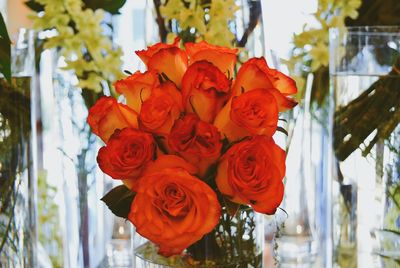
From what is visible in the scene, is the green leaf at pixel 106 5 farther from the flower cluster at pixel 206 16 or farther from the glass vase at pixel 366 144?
the glass vase at pixel 366 144

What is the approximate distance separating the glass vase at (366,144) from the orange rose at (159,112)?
28 cm

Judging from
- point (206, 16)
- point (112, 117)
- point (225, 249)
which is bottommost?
point (225, 249)

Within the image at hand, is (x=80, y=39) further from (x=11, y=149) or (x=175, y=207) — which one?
(x=175, y=207)

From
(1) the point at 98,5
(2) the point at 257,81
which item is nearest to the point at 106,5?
(1) the point at 98,5

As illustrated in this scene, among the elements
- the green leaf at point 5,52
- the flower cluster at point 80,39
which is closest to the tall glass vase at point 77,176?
the flower cluster at point 80,39

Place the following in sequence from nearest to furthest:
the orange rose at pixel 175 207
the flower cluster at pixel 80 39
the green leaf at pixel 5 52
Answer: the orange rose at pixel 175 207, the green leaf at pixel 5 52, the flower cluster at pixel 80 39

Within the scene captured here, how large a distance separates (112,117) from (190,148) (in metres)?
0.08

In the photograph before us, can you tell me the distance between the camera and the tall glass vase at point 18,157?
83cm

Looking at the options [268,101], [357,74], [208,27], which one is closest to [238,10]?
[208,27]

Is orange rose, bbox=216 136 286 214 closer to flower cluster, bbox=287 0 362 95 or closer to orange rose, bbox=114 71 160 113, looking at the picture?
orange rose, bbox=114 71 160 113

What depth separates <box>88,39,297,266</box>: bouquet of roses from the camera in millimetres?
578

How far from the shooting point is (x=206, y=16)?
2.80ft

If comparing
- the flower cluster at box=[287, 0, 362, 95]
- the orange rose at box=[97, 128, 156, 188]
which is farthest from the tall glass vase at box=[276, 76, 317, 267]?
the orange rose at box=[97, 128, 156, 188]

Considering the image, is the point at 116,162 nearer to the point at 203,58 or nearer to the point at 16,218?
the point at 203,58
